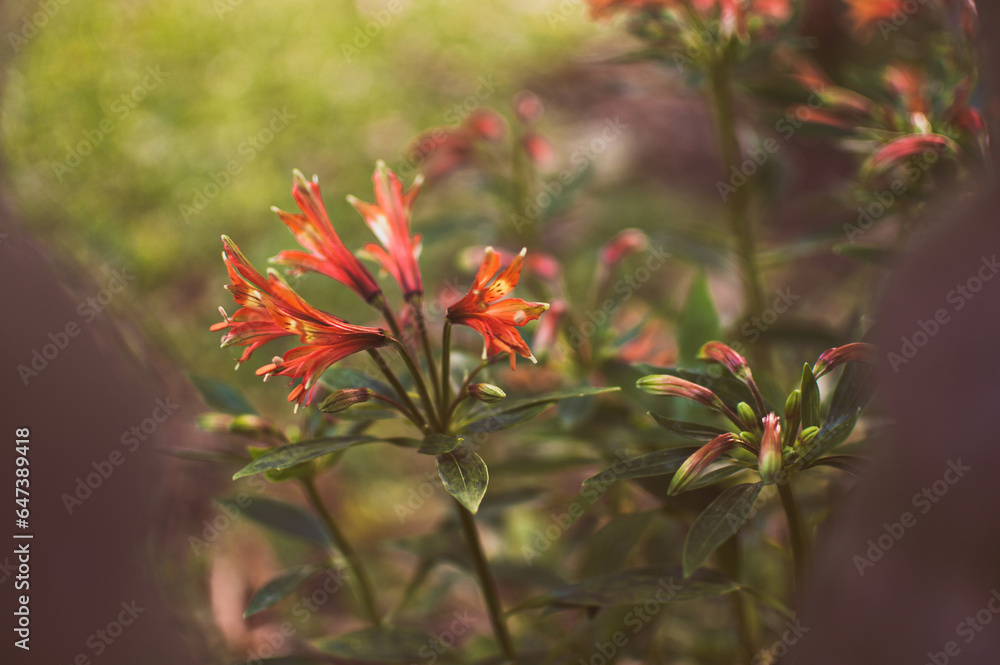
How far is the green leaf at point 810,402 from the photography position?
2.24 ft

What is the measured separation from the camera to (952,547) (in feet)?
1.71

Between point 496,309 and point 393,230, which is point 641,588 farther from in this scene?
point 393,230

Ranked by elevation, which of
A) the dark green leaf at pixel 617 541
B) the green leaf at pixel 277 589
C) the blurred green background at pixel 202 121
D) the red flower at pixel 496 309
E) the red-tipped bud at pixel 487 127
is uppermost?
the blurred green background at pixel 202 121

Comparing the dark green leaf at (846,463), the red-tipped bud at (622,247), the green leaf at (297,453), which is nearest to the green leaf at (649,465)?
the dark green leaf at (846,463)

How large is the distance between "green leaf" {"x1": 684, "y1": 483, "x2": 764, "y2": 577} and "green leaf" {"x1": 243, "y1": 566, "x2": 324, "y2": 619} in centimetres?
45

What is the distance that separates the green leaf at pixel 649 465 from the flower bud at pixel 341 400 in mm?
230

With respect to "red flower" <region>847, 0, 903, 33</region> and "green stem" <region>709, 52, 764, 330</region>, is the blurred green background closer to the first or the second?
"green stem" <region>709, 52, 764, 330</region>

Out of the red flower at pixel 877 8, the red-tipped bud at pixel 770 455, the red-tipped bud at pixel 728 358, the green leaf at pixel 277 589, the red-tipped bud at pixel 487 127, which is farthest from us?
the red-tipped bud at pixel 487 127

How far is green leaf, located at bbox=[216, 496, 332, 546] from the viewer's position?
3.39 ft

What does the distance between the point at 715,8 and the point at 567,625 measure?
1.07 metres

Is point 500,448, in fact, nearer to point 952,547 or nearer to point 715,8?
point 715,8

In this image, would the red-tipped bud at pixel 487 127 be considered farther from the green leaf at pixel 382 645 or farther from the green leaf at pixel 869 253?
the green leaf at pixel 382 645

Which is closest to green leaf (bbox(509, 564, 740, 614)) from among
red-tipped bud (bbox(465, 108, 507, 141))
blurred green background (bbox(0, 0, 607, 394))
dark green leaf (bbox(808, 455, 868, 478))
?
dark green leaf (bbox(808, 455, 868, 478))

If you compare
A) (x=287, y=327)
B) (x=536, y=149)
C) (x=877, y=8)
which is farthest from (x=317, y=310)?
(x=877, y=8)
